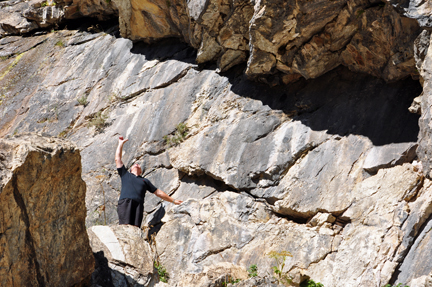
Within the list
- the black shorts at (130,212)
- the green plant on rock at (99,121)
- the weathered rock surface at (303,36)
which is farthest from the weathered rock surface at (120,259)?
the green plant on rock at (99,121)

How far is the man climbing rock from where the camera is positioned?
7.17 metres

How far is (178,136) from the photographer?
26.5 feet

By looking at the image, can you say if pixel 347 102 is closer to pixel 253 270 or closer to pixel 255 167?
pixel 255 167

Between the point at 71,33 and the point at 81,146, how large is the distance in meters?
4.79

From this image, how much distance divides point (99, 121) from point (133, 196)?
2.75m

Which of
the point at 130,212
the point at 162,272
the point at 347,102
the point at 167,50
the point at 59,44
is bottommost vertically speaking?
the point at 162,272

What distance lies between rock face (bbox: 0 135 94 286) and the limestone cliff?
2.11ft

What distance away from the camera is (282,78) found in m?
7.61

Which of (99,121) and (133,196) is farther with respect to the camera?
(99,121)

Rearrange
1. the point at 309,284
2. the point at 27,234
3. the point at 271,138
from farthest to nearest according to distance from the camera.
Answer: the point at 271,138, the point at 309,284, the point at 27,234

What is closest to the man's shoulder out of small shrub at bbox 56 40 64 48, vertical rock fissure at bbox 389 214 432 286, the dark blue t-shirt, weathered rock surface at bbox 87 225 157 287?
the dark blue t-shirt

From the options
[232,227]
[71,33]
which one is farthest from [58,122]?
[232,227]

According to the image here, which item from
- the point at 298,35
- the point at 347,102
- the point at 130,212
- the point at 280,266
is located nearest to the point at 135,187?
the point at 130,212

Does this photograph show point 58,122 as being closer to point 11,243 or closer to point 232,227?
point 232,227
